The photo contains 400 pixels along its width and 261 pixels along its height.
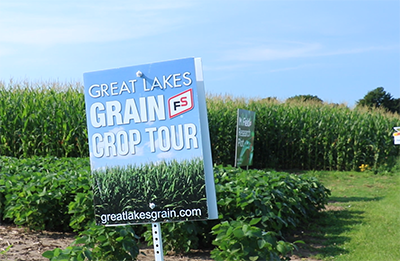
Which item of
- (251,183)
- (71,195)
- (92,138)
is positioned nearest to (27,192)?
(71,195)

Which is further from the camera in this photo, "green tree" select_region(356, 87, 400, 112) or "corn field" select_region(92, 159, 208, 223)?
"green tree" select_region(356, 87, 400, 112)

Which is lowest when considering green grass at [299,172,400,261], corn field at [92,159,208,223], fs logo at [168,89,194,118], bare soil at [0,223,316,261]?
green grass at [299,172,400,261]

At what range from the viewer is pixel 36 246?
207 inches

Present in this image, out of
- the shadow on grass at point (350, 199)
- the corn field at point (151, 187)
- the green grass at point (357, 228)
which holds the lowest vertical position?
the green grass at point (357, 228)

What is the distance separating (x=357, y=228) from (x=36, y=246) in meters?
4.82

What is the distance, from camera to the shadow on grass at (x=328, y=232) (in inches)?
224

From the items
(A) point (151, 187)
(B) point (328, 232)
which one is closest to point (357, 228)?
(B) point (328, 232)

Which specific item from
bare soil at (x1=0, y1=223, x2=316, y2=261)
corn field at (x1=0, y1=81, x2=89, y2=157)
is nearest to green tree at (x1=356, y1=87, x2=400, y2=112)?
corn field at (x1=0, y1=81, x2=89, y2=157)

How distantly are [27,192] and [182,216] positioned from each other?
3046 millimetres

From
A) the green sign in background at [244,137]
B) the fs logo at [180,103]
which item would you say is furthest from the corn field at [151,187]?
the green sign in background at [244,137]

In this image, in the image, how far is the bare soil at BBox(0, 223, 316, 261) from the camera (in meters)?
4.87

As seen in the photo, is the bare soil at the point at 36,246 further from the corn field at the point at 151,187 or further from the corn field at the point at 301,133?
the corn field at the point at 301,133

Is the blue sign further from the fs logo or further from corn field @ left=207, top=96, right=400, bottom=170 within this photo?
corn field @ left=207, top=96, right=400, bottom=170

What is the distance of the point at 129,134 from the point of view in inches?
144
